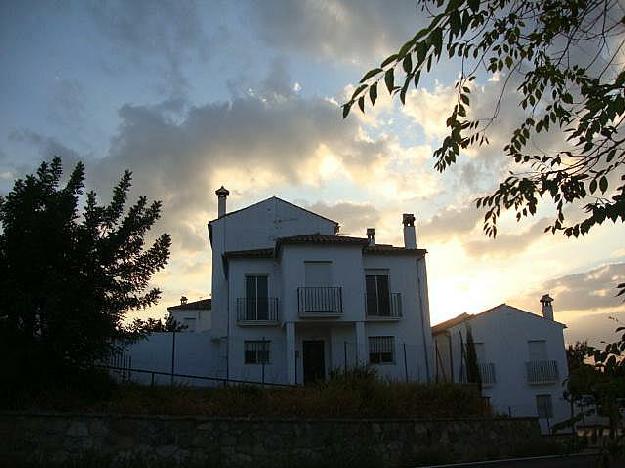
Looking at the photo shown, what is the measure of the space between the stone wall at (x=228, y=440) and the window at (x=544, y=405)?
14.8 meters

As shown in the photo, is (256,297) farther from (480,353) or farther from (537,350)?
(537,350)

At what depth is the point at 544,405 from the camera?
30.3 metres

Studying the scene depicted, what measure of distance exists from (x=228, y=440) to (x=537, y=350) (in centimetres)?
2176

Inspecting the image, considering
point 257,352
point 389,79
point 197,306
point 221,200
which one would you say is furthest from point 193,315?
point 389,79

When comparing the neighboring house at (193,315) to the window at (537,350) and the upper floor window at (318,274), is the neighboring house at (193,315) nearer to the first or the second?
the upper floor window at (318,274)

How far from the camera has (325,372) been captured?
25797 millimetres

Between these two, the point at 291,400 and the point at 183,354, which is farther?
the point at 183,354

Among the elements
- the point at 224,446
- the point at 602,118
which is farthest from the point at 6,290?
the point at 602,118

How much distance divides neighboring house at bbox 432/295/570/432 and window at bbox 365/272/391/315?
4894 millimetres

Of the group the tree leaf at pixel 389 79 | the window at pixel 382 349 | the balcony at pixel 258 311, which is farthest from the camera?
the window at pixel 382 349

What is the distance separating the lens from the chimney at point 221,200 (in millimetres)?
30875

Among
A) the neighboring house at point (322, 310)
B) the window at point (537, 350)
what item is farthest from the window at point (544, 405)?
the neighboring house at point (322, 310)

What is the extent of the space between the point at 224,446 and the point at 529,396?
2102 cm

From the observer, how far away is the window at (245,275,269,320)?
2612cm
